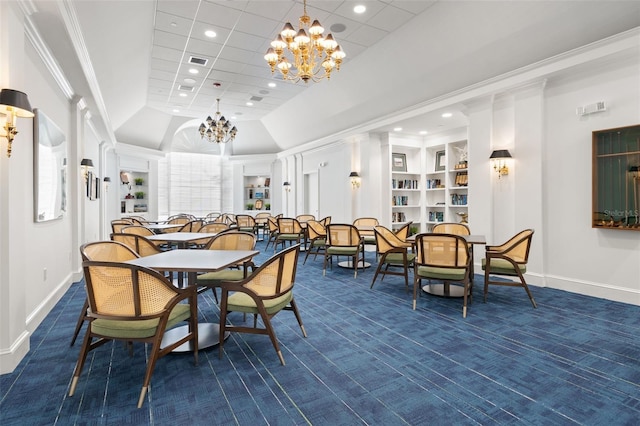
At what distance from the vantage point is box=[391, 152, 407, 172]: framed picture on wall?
31.5ft

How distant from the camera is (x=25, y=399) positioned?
2271 mm

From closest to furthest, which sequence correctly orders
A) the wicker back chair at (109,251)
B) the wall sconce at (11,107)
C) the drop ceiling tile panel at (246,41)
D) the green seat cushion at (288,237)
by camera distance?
the wall sconce at (11,107) < the wicker back chair at (109,251) < the drop ceiling tile panel at (246,41) < the green seat cushion at (288,237)

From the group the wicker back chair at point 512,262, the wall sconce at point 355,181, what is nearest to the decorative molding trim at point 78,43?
the wicker back chair at point 512,262

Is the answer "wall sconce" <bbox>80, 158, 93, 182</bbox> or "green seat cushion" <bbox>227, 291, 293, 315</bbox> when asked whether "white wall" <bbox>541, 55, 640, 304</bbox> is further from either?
"wall sconce" <bbox>80, 158, 93, 182</bbox>

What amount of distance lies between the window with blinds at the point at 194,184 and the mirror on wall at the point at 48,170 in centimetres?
898

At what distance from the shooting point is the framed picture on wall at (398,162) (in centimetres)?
960

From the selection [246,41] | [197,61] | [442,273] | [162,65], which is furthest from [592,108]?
[162,65]

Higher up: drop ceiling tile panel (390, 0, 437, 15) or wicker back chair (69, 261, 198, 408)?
drop ceiling tile panel (390, 0, 437, 15)

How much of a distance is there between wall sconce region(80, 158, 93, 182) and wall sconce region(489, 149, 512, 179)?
709cm

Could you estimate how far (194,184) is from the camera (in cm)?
1413

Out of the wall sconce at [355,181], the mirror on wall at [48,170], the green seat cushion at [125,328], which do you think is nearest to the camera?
the green seat cushion at [125,328]

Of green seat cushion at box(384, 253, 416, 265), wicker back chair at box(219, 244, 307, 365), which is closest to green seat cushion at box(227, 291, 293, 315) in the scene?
wicker back chair at box(219, 244, 307, 365)

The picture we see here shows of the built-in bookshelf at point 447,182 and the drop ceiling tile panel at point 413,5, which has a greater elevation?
the drop ceiling tile panel at point 413,5

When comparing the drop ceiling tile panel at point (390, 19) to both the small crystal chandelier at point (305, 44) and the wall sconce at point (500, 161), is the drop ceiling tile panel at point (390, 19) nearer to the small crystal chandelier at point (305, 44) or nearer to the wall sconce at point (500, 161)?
the small crystal chandelier at point (305, 44)
